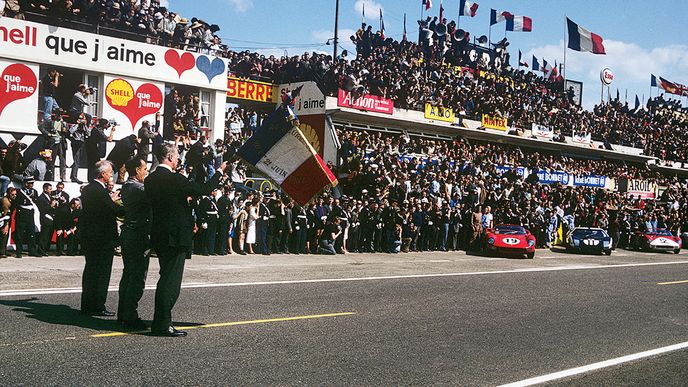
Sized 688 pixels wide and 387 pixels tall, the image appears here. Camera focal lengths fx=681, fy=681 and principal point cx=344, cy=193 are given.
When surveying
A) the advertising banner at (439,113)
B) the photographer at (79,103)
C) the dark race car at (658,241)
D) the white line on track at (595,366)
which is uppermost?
the advertising banner at (439,113)

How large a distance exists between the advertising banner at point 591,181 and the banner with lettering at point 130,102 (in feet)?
92.3

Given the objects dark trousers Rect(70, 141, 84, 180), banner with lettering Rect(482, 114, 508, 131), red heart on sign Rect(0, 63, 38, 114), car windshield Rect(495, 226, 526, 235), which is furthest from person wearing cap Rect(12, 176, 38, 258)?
banner with lettering Rect(482, 114, 508, 131)

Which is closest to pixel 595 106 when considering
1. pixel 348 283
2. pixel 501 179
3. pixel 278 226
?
pixel 501 179

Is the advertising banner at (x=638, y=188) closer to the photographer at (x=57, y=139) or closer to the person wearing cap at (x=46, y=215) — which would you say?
the photographer at (x=57, y=139)

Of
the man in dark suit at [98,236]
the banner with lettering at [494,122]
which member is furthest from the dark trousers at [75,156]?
the banner with lettering at [494,122]

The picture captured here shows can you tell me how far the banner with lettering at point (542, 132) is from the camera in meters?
46.6

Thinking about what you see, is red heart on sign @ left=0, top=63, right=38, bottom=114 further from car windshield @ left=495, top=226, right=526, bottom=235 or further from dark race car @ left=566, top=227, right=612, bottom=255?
dark race car @ left=566, top=227, right=612, bottom=255

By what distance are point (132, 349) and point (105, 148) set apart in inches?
660

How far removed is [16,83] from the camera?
69.6 feet

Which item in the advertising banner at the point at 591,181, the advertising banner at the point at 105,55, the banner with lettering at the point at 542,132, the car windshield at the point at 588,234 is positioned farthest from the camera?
the banner with lettering at the point at 542,132

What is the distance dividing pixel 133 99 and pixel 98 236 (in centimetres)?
1659

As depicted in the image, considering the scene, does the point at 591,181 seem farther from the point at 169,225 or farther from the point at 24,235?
the point at 169,225

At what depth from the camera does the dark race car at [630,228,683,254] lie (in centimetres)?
3284

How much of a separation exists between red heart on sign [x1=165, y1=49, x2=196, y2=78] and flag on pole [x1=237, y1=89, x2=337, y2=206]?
14179 millimetres
